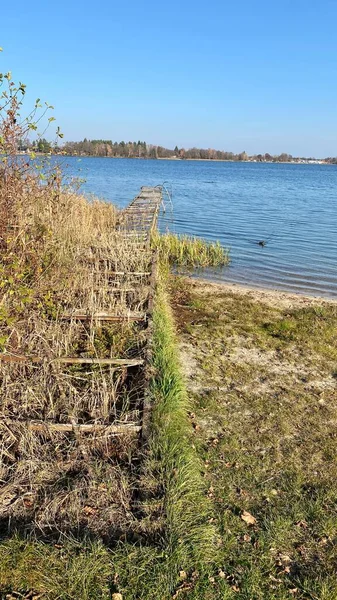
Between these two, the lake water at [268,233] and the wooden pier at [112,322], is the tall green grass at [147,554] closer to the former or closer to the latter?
the wooden pier at [112,322]

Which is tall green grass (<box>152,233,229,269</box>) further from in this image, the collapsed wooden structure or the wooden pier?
the collapsed wooden structure

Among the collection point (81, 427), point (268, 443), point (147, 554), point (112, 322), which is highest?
point (112, 322)

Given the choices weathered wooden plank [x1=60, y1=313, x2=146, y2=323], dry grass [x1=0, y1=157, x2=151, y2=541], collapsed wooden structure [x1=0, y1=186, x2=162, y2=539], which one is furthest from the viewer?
weathered wooden plank [x1=60, y1=313, x2=146, y2=323]

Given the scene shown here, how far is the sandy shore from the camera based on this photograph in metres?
10.3

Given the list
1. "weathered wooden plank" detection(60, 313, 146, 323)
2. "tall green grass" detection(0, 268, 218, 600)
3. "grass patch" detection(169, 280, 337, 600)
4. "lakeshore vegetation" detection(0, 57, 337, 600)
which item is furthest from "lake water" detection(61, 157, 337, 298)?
"tall green grass" detection(0, 268, 218, 600)

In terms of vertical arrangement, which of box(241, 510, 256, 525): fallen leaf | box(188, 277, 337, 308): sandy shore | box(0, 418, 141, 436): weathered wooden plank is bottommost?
box(241, 510, 256, 525): fallen leaf

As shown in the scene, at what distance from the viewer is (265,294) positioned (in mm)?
11117

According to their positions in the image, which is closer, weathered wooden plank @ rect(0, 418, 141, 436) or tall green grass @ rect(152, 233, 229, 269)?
weathered wooden plank @ rect(0, 418, 141, 436)

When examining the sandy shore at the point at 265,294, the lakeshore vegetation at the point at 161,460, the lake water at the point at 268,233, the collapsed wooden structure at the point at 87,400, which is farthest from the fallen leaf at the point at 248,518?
the lake water at the point at 268,233

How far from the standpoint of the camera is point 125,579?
3.08 m

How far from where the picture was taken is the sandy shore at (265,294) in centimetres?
1027

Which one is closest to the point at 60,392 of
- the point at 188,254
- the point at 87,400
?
the point at 87,400

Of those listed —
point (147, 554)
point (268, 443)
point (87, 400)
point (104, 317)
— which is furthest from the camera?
point (104, 317)

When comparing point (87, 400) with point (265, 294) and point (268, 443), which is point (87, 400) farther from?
point (265, 294)
